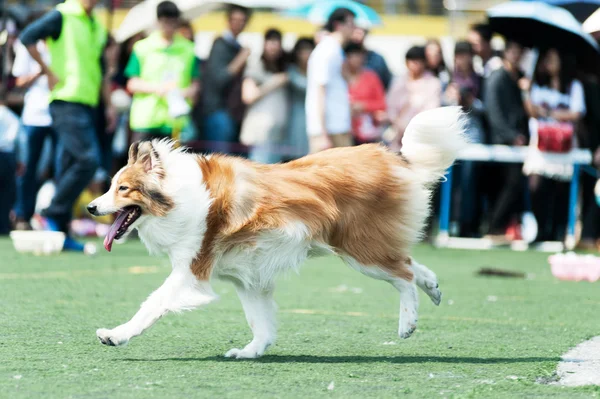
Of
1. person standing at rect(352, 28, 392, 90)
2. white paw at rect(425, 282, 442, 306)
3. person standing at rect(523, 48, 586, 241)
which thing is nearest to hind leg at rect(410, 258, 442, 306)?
white paw at rect(425, 282, 442, 306)

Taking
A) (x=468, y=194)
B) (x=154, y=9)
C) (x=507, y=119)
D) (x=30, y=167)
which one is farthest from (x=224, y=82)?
(x=507, y=119)

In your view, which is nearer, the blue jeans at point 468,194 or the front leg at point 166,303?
the front leg at point 166,303

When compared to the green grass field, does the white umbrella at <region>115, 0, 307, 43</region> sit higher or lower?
higher

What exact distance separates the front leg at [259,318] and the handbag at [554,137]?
Result: 8239 millimetres

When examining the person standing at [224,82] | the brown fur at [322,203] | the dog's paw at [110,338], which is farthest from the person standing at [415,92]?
the dog's paw at [110,338]

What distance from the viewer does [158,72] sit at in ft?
40.9

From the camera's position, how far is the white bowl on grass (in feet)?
36.2

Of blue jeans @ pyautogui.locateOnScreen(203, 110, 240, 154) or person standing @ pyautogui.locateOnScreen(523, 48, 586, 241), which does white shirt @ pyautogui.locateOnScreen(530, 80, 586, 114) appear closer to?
person standing @ pyautogui.locateOnScreen(523, 48, 586, 241)

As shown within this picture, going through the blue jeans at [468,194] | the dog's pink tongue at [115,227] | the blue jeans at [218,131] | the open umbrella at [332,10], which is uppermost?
the open umbrella at [332,10]

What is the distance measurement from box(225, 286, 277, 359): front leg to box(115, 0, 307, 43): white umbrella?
9758mm

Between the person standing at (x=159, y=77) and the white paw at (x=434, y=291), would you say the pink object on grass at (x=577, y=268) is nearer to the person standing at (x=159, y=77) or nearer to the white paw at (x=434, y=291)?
the white paw at (x=434, y=291)

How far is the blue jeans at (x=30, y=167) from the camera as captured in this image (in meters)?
13.3

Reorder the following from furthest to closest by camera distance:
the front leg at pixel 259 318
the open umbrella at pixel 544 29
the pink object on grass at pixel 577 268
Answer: the open umbrella at pixel 544 29 < the pink object on grass at pixel 577 268 < the front leg at pixel 259 318

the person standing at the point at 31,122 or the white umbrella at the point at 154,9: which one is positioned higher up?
the white umbrella at the point at 154,9
